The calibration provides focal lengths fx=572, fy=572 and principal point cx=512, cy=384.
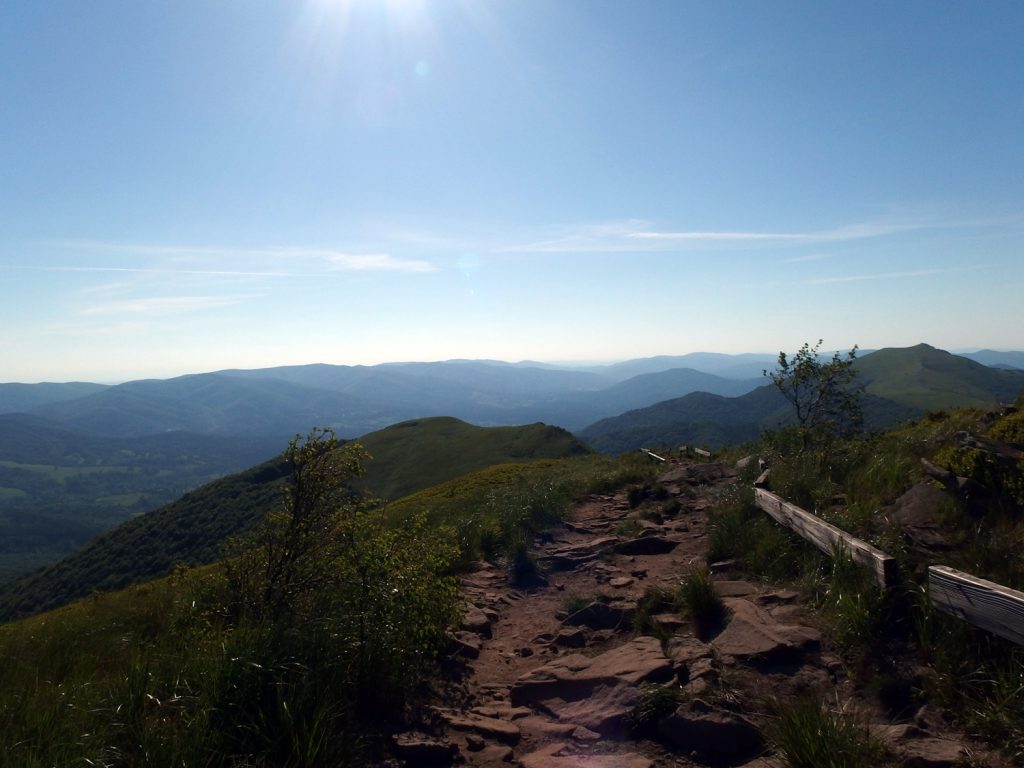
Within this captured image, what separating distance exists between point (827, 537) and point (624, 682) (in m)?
2.81

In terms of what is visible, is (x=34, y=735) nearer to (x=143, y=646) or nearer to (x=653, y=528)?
(x=143, y=646)

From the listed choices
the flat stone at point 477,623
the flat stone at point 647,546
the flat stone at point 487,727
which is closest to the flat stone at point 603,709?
the flat stone at point 487,727

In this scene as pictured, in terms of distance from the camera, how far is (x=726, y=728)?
405cm

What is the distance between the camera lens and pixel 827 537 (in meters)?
6.05

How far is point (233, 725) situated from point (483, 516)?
7979mm

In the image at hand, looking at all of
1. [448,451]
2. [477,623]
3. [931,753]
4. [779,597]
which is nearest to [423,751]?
[477,623]

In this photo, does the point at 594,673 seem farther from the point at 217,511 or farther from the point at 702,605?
the point at 217,511

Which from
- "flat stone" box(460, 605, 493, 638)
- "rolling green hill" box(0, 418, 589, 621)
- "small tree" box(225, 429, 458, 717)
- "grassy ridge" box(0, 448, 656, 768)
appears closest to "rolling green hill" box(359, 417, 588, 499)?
"rolling green hill" box(0, 418, 589, 621)

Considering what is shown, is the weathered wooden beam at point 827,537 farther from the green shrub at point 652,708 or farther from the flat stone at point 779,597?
the green shrub at point 652,708

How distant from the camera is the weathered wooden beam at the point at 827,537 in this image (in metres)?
4.88

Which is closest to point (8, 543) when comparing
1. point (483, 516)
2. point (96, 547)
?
point (96, 547)

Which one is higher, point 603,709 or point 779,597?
point 779,597

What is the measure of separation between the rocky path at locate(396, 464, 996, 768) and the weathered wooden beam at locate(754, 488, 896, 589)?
714mm

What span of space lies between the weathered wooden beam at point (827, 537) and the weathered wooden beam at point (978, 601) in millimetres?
327
